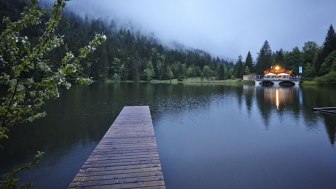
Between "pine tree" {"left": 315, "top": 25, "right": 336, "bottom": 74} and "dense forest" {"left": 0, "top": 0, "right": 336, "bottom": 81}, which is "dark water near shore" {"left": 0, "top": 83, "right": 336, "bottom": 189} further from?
"pine tree" {"left": 315, "top": 25, "right": 336, "bottom": 74}

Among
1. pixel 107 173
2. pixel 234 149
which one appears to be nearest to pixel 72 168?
pixel 107 173

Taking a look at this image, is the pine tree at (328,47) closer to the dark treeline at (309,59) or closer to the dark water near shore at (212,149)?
the dark treeline at (309,59)

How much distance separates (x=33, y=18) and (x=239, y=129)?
67.2 ft

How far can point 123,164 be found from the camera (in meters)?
10.4

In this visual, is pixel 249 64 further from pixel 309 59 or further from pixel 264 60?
pixel 309 59

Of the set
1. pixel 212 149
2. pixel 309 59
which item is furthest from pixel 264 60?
pixel 212 149

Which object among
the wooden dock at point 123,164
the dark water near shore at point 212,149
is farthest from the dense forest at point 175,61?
the wooden dock at point 123,164

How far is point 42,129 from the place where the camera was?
789 inches

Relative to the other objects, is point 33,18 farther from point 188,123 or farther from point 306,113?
point 306,113

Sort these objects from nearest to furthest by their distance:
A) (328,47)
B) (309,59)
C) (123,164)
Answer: (123,164) → (328,47) → (309,59)

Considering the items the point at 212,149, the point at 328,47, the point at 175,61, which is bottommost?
the point at 212,149

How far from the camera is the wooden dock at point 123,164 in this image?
857 centimetres

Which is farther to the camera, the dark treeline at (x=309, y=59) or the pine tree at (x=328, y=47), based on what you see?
the pine tree at (x=328, y=47)

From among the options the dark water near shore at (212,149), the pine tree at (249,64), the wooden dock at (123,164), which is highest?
the pine tree at (249,64)
